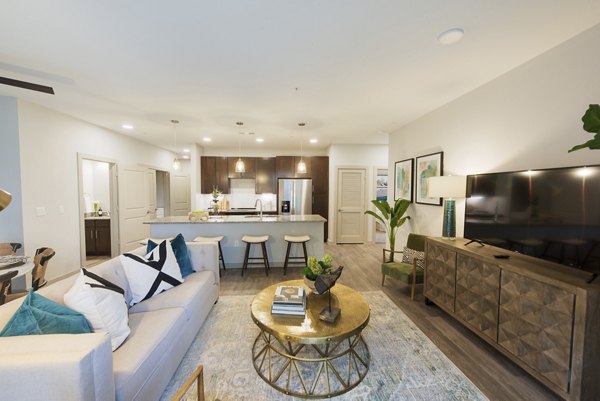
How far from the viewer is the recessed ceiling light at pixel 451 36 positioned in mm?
1833

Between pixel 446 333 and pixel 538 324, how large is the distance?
894 mm

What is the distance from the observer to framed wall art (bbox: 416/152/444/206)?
346cm

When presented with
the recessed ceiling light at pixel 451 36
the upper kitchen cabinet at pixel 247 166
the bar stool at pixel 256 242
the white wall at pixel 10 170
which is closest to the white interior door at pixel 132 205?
the white wall at pixel 10 170

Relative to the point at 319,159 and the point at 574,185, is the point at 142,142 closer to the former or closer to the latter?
the point at 319,159

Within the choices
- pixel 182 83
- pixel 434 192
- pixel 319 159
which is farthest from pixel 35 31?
pixel 319 159

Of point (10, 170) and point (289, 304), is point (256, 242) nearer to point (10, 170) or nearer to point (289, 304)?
point (289, 304)

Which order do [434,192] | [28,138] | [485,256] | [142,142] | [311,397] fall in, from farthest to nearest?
[142,142] → [28,138] → [434,192] → [485,256] → [311,397]

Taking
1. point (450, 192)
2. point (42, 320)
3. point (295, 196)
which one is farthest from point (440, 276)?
point (295, 196)

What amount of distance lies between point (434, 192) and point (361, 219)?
3554 mm

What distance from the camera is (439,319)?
268 centimetres

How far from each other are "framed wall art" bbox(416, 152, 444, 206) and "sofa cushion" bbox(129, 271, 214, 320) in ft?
10.8

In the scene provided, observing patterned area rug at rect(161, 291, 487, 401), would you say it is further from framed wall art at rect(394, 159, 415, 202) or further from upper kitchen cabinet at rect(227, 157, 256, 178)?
upper kitchen cabinet at rect(227, 157, 256, 178)

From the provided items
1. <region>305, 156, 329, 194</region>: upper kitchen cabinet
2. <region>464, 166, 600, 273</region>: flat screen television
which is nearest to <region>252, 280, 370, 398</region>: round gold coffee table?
<region>464, 166, 600, 273</region>: flat screen television

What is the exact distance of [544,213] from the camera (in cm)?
187
